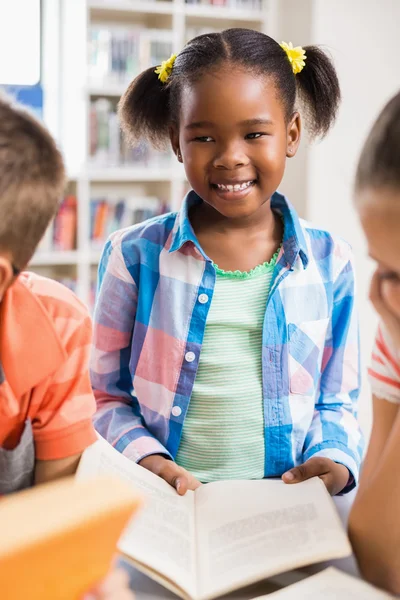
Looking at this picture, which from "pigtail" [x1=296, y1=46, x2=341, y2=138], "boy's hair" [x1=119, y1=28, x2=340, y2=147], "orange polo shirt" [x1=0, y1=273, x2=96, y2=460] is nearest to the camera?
"orange polo shirt" [x1=0, y1=273, x2=96, y2=460]

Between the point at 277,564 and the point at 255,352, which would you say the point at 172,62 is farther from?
the point at 277,564

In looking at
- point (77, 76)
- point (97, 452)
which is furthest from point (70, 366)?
point (77, 76)

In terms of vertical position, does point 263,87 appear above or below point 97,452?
above

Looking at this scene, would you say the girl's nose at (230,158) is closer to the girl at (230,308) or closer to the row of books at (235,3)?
the girl at (230,308)

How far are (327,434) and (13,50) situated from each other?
2741mm

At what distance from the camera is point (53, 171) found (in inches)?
28.4

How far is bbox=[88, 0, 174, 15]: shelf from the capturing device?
2992mm

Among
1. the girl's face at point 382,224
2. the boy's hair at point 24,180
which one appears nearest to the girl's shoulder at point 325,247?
the girl's face at point 382,224

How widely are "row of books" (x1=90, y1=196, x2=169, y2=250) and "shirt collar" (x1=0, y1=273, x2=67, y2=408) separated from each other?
242 centimetres

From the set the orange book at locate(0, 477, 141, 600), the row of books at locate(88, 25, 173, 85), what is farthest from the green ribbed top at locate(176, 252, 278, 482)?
the row of books at locate(88, 25, 173, 85)

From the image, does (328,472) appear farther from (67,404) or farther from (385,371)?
(67,404)

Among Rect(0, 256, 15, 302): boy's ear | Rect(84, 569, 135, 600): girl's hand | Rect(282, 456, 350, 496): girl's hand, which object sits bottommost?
Rect(282, 456, 350, 496): girl's hand

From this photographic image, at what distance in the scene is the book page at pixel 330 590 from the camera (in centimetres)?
66

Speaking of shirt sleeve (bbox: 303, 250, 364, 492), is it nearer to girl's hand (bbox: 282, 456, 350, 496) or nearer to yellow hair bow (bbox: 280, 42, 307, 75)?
girl's hand (bbox: 282, 456, 350, 496)
